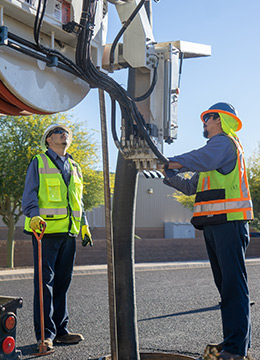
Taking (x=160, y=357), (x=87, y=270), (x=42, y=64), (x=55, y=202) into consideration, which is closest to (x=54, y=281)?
(x=55, y=202)

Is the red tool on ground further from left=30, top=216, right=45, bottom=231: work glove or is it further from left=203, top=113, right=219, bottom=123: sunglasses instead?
left=203, top=113, right=219, bottom=123: sunglasses

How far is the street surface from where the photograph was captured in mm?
4873

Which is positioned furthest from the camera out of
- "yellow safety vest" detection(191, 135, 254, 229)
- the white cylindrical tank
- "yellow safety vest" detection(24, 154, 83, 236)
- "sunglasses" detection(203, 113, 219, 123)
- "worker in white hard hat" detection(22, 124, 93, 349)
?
"yellow safety vest" detection(24, 154, 83, 236)

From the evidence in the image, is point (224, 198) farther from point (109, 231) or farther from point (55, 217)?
point (55, 217)

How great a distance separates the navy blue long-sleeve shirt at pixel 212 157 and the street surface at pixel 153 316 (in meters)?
1.65

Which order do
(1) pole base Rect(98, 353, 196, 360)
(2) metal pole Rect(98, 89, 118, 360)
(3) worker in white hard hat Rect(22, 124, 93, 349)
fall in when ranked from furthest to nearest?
(3) worker in white hard hat Rect(22, 124, 93, 349) → (1) pole base Rect(98, 353, 196, 360) → (2) metal pole Rect(98, 89, 118, 360)

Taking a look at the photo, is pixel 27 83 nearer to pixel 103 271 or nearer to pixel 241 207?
pixel 241 207

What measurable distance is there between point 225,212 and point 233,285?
546 millimetres

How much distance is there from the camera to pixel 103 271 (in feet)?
46.6

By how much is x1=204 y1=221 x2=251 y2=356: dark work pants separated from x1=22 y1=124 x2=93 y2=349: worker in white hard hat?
168cm

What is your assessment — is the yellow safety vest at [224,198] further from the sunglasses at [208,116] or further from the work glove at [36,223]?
the work glove at [36,223]

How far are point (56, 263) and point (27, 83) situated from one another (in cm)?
239

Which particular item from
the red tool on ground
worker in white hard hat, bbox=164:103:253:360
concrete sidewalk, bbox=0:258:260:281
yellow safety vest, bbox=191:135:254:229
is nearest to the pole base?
worker in white hard hat, bbox=164:103:253:360

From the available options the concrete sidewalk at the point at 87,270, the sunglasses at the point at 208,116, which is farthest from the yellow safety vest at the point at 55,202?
the concrete sidewalk at the point at 87,270
